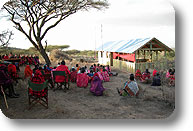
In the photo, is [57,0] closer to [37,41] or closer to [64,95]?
[37,41]

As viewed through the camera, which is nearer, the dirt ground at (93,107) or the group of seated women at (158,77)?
the dirt ground at (93,107)

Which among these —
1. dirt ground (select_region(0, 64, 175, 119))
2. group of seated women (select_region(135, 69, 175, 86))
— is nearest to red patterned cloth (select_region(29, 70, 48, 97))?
dirt ground (select_region(0, 64, 175, 119))

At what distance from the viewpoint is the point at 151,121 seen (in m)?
3.86

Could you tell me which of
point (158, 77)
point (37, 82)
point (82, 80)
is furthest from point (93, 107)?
point (158, 77)

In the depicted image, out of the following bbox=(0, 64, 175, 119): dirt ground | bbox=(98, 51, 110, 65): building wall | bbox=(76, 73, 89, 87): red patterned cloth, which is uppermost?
bbox=(98, 51, 110, 65): building wall

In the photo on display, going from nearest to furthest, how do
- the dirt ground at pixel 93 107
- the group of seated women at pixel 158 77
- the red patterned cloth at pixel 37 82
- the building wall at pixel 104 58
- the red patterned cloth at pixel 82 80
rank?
the dirt ground at pixel 93 107, the red patterned cloth at pixel 37 82, the group of seated women at pixel 158 77, the red patterned cloth at pixel 82 80, the building wall at pixel 104 58

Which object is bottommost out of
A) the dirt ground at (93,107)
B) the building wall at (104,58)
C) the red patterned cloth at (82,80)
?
the dirt ground at (93,107)

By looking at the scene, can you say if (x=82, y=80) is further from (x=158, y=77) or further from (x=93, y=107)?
(x=158, y=77)

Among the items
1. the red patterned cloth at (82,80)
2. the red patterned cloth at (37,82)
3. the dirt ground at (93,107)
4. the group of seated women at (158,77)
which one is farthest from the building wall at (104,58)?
the red patterned cloth at (37,82)

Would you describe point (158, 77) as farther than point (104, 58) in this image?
No

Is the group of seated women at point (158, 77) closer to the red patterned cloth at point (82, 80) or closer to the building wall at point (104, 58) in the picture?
the red patterned cloth at point (82, 80)

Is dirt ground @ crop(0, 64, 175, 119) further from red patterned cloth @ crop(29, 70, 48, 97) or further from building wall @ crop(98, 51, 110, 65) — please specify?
building wall @ crop(98, 51, 110, 65)

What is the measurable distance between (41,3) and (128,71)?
8717 mm

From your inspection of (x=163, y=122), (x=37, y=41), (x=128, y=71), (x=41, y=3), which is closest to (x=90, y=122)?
(x=163, y=122)
